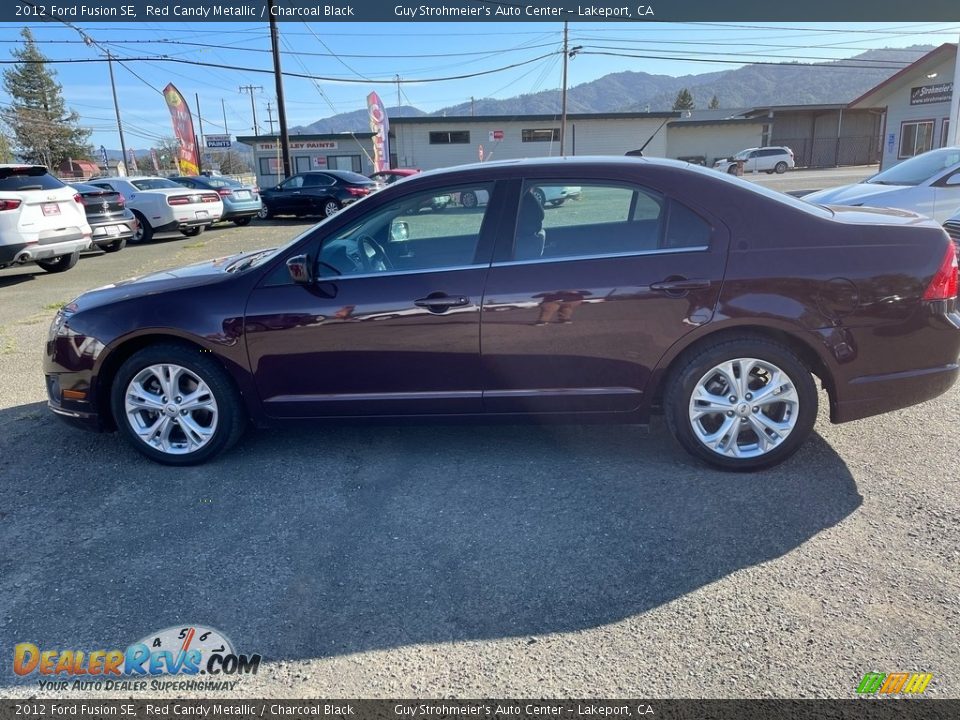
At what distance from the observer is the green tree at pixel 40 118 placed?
72.9 meters

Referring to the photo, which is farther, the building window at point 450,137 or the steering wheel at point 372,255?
the building window at point 450,137

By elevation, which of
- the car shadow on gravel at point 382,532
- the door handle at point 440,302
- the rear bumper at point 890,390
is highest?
the door handle at point 440,302

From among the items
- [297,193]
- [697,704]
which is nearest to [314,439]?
[697,704]

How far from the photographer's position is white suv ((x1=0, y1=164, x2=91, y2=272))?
9.35 m

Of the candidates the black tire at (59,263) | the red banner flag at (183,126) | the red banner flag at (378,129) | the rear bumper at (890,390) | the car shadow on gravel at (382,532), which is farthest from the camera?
the red banner flag at (378,129)

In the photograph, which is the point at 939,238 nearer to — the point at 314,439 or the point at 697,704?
the point at 697,704

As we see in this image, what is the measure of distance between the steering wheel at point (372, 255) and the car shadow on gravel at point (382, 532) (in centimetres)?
111

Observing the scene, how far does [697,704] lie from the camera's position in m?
2.17

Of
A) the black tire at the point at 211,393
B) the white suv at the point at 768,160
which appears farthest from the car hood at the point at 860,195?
the white suv at the point at 768,160

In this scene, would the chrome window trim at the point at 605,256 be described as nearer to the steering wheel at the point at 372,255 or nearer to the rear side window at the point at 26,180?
the steering wheel at the point at 372,255

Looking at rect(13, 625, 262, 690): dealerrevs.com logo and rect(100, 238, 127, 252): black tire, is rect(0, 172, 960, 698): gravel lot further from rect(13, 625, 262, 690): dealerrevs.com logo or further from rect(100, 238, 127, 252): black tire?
rect(100, 238, 127, 252): black tire

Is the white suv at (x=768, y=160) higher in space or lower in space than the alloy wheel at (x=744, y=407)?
higher

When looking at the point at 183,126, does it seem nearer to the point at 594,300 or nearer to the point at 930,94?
the point at 594,300

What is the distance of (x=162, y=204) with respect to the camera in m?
16.0
